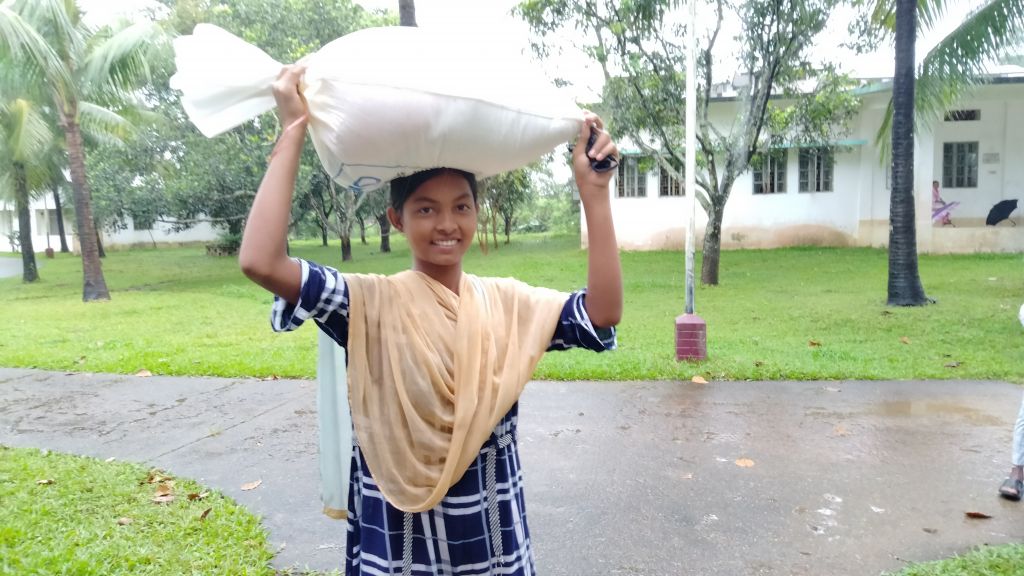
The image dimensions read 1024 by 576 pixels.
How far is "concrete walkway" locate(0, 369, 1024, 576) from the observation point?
3076 millimetres

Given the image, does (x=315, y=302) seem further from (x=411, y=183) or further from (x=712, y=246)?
(x=712, y=246)

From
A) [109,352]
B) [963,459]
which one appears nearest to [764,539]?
[963,459]

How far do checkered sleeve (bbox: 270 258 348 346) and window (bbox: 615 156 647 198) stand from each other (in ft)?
57.4

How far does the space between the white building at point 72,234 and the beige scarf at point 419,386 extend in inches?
1189

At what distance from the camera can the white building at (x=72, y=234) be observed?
31000 millimetres

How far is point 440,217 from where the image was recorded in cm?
158

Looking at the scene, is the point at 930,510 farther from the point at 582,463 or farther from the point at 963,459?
the point at 582,463

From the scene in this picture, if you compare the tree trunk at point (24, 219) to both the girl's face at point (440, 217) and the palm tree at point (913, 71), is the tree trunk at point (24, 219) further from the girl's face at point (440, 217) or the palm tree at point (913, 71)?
the girl's face at point (440, 217)

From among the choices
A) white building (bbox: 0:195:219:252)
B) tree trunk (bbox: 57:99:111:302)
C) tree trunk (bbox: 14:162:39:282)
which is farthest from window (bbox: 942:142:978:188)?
white building (bbox: 0:195:219:252)

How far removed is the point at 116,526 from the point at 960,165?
20.1m

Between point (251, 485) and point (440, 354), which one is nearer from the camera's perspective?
point (440, 354)

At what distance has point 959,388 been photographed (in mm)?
5457

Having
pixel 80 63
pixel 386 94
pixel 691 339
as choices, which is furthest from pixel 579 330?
pixel 80 63

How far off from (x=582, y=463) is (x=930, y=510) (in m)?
1.69
